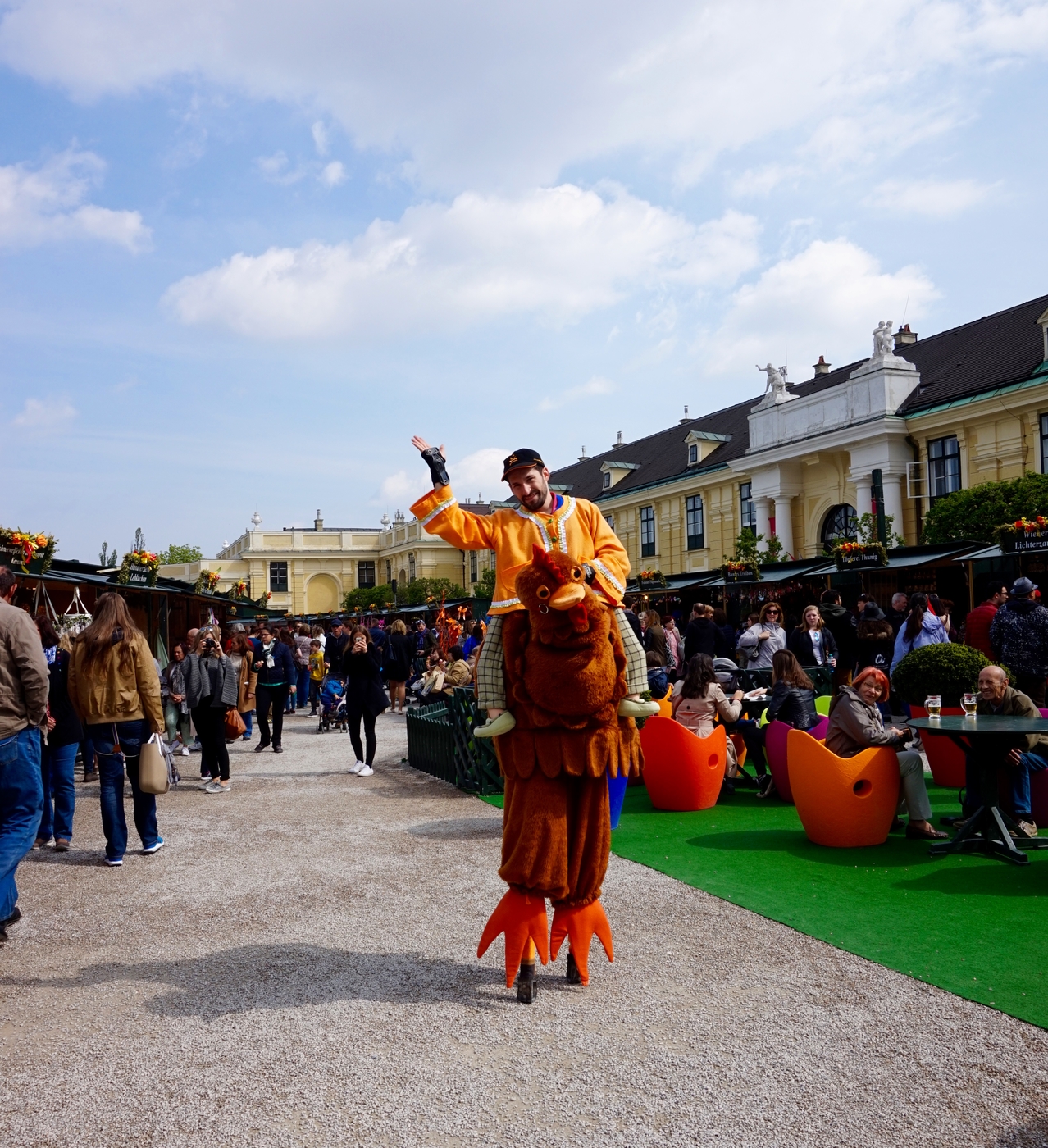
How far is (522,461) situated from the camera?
438 cm

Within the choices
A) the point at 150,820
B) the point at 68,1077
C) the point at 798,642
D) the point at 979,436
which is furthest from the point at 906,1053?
the point at 979,436

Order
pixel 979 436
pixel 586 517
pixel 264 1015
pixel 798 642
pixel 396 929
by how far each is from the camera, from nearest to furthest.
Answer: pixel 264 1015 → pixel 586 517 → pixel 396 929 → pixel 798 642 → pixel 979 436

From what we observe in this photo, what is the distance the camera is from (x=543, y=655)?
3.90m

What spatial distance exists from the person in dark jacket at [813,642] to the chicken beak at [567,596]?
8.71 m

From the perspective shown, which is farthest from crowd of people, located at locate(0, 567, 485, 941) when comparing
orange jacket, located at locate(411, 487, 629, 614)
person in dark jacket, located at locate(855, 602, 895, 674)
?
person in dark jacket, located at locate(855, 602, 895, 674)

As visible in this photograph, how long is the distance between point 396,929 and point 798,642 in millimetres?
8369

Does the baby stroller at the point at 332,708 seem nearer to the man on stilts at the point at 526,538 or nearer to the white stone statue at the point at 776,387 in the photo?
the man on stilts at the point at 526,538

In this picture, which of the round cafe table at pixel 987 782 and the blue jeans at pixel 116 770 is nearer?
the round cafe table at pixel 987 782

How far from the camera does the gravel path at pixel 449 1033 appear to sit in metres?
2.97

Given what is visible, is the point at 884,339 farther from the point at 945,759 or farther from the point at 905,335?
the point at 945,759

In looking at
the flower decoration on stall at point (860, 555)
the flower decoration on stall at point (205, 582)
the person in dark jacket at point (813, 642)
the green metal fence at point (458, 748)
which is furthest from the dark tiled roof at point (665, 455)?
the green metal fence at point (458, 748)

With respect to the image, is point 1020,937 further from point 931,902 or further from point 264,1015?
point 264,1015

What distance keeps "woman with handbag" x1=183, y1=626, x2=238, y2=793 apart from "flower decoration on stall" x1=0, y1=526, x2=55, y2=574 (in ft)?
6.98

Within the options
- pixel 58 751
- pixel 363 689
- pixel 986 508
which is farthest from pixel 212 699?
pixel 986 508
